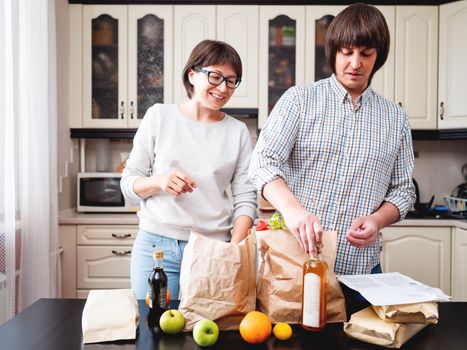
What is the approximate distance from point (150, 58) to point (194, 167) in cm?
170

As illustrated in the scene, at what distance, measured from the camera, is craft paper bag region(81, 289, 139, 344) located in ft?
2.85

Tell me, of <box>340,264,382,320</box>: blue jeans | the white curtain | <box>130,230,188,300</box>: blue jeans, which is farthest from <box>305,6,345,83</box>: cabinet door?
<box>340,264,382,320</box>: blue jeans

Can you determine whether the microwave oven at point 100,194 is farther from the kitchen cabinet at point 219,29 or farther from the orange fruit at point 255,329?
the orange fruit at point 255,329

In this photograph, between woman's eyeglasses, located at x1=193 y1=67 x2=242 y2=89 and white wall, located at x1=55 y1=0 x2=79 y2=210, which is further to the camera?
white wall, located at x1=55 y1=0 x2=79 y2=210

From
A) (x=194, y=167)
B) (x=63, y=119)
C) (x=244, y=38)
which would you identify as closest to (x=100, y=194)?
(x=63, y=119)

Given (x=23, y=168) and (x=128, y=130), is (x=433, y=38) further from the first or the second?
(x=23, y=168)

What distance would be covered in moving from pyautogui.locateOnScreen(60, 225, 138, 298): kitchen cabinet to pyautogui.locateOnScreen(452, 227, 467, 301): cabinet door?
190cm

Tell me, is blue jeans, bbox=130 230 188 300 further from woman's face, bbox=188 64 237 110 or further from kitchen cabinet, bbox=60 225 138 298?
kitchen cabinet, bbox=60 225 138 298

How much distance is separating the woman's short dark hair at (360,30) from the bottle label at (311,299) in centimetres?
59

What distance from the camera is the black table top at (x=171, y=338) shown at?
2.82ft

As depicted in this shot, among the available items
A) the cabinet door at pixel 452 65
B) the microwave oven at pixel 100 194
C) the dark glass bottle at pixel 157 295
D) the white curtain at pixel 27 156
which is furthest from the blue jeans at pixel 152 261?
the cabinet door at pixel 452 65

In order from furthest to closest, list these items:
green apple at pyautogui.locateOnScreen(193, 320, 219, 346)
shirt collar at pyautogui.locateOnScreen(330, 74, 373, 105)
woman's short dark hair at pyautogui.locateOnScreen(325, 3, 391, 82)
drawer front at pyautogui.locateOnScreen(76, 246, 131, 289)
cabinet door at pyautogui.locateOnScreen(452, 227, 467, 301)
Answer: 1. drawer front at pyautogui.locateOnScreen(76, 246, 131, 289)
2. cabinet door at pyautogui.locateOnScreen(452, 227, 467, 301)
3. shirt collar at pyautogui.locateOnScreen(330, 74, 373, 105)
4. woman's short dark hair at pyautogui.locateOnScreen(325, 3, 391, 82)
5. green apple at pyautogui.locateOnScreen(193, 320, 219, 346)

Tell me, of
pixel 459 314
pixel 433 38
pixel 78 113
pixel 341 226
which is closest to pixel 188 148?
pixel 341 226

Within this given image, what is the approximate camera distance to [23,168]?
→ 6.72ft
